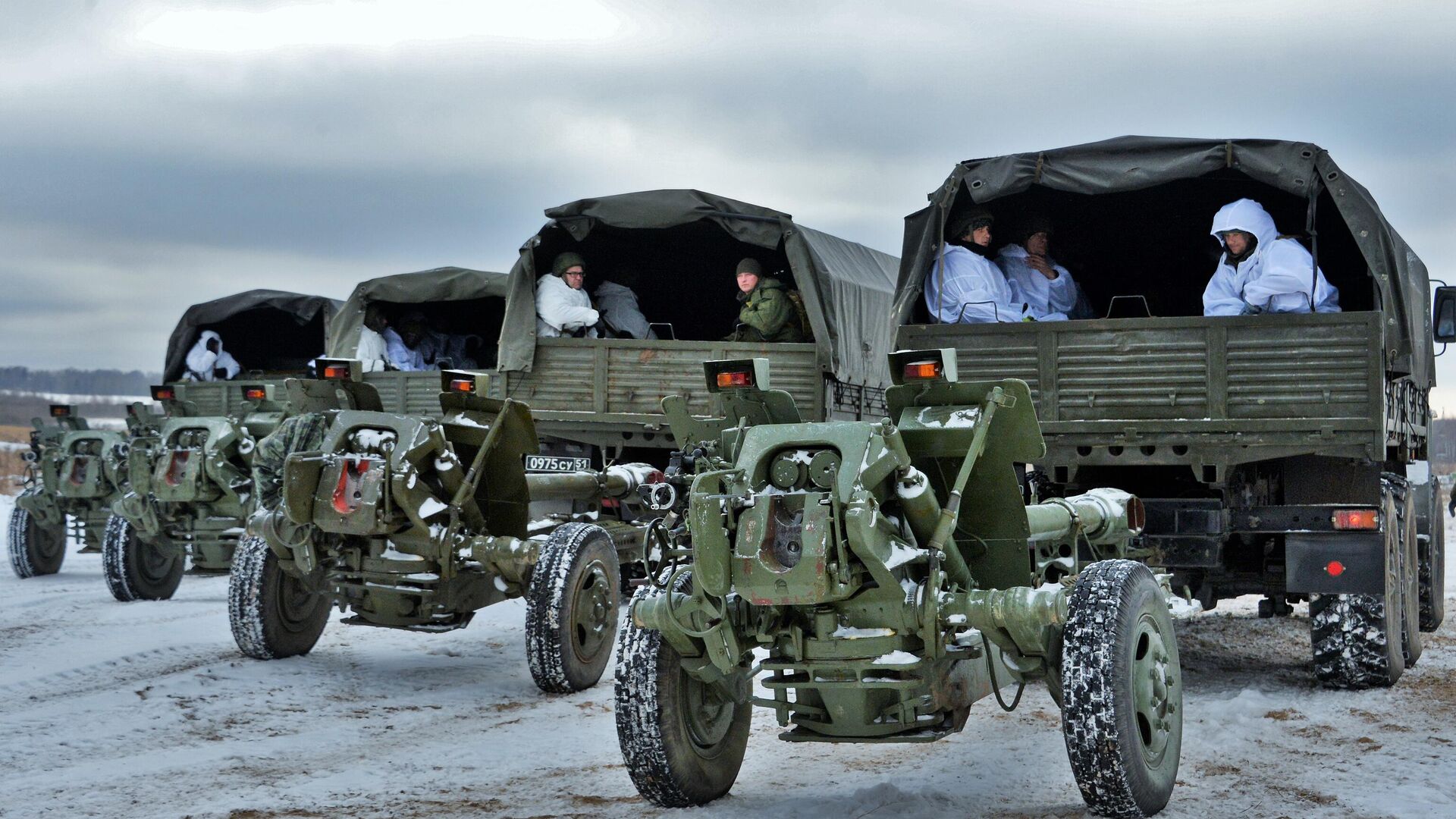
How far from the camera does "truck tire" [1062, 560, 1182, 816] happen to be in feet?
14.8

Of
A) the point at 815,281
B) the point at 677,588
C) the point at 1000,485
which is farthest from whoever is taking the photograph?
the point at 815,281

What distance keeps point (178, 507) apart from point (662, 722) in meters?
8.27

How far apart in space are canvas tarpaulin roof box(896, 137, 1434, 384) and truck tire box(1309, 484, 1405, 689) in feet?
4.30

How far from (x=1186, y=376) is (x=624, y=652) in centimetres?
413

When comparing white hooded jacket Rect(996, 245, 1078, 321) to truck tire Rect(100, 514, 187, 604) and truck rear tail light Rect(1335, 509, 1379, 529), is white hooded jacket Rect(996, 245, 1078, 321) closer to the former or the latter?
truck rear tail light Rect(1335, 509, 1379, 529)

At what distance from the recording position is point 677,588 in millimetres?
4906

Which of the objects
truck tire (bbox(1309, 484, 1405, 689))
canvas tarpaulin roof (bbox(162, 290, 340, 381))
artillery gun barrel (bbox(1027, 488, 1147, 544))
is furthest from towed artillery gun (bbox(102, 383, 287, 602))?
truck tire (bbox(1309, 484, 1405, 689))

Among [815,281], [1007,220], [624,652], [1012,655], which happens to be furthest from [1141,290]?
[624,652]

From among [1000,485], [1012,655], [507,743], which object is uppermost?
[1000,485]

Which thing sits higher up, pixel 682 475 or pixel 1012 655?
pixel 682 475

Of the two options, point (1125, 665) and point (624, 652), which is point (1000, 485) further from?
point (624, 652)

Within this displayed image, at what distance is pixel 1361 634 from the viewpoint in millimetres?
7355

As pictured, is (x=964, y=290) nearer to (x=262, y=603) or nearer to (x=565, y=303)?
(x=565, y=303)

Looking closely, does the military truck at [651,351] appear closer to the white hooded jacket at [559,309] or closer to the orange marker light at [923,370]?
the white hooded jacket at [559,309]
